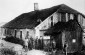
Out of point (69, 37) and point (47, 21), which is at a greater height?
point (47, 21)

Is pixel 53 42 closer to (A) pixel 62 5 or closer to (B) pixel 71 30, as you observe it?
(B) pixel 71 30

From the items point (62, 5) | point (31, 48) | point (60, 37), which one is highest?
point (62, 5)

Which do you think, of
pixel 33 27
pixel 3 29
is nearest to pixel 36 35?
pixel 33 27

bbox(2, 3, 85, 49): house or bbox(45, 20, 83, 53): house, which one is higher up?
bbox(2, 3, 85, 49): house

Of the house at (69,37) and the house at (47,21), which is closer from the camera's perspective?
the house at (69,37)

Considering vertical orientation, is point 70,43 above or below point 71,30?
below

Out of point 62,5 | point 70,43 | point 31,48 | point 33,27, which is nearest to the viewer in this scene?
point 70,43

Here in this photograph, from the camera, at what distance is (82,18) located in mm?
27547

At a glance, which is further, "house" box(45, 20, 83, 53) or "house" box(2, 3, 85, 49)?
"house" box(2, 3, 85, 49)

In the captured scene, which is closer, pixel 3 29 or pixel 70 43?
pixel 70 43

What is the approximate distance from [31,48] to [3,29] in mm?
15146

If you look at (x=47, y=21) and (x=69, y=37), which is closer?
(x=69, y=37)

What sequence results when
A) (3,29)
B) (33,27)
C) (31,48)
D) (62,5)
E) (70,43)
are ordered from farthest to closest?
1. (3,29)
2. (62,5)
3. (33,27)
4. (31,48)
5. (70,43)

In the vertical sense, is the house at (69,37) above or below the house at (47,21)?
below
